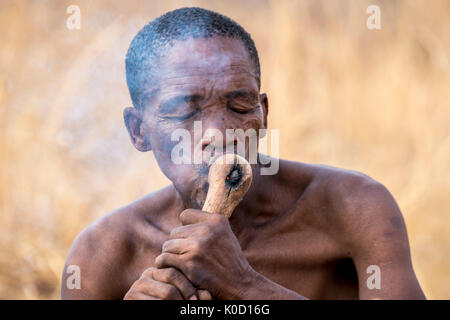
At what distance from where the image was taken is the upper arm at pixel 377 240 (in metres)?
1.24

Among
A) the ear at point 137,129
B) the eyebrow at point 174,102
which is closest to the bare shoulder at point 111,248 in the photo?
the ear at point 137,129

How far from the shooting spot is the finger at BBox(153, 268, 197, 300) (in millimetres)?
1031

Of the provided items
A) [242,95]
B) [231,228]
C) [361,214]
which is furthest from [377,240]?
[242,95]

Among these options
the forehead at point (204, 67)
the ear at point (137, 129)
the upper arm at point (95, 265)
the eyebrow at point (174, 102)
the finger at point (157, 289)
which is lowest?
the upper arm at point (95, 265)

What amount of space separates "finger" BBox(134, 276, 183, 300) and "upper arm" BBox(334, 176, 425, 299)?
0.44 meters

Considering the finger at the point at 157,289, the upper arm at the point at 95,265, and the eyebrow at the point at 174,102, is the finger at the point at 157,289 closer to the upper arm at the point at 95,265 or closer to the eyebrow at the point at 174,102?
the eyebrow at the point at 174,102

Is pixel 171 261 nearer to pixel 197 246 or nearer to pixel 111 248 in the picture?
pixel 197 246

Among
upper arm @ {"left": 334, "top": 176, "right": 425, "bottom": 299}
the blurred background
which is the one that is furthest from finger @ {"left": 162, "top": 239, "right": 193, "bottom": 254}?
the blurred background

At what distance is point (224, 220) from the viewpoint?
1070mm

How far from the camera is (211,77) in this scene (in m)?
1.24

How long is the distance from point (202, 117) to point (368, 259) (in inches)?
18.0

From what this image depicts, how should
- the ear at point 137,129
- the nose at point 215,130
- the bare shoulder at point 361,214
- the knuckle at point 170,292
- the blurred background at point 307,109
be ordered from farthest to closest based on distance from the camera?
the blurred background at point 307,109
the ear at point 137,129
the bare shoulder at point 361,214
the nose at point 215,130
the knuckle at point 170,292

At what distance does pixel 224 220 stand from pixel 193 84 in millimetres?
311
